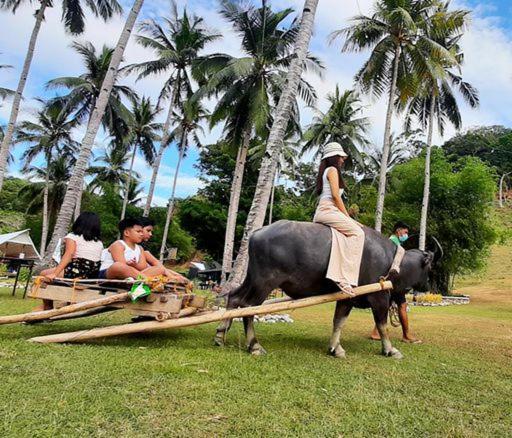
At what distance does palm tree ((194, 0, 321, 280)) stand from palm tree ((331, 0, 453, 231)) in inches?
98.5

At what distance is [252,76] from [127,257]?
1714 cm

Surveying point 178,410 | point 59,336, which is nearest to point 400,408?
point 178,410

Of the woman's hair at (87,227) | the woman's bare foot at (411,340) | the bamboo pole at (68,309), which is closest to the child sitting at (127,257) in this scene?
the woman's hair at (87,227)

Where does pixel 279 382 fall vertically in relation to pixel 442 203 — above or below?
below

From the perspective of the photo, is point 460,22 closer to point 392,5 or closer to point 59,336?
point 392,5

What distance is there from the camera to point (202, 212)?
104 feet

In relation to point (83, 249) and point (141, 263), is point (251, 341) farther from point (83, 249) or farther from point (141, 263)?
point (83, 249)

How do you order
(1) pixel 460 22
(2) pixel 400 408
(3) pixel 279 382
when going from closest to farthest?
(2) pixel 400 408
(3) pixel 279 382
(1) pixel 460 22

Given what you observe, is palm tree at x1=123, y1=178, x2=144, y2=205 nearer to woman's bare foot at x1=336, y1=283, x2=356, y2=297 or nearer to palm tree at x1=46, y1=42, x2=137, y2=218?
palm tree at x1=46, y1=42, x2=137, y2=218

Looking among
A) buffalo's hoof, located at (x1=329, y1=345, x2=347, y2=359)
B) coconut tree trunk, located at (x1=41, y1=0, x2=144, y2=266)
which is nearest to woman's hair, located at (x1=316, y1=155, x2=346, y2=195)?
buffalo's hoof, located at (x1=329, y1=345, x2=347, y2=359)

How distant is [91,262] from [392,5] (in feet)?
58.0

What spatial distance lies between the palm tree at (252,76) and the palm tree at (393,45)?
250 centimetres

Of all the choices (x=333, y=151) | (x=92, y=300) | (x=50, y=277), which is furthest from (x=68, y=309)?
(x=333, y=151)

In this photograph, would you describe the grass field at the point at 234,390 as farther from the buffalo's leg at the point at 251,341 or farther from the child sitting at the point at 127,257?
the child sitting at the point at 127,257
